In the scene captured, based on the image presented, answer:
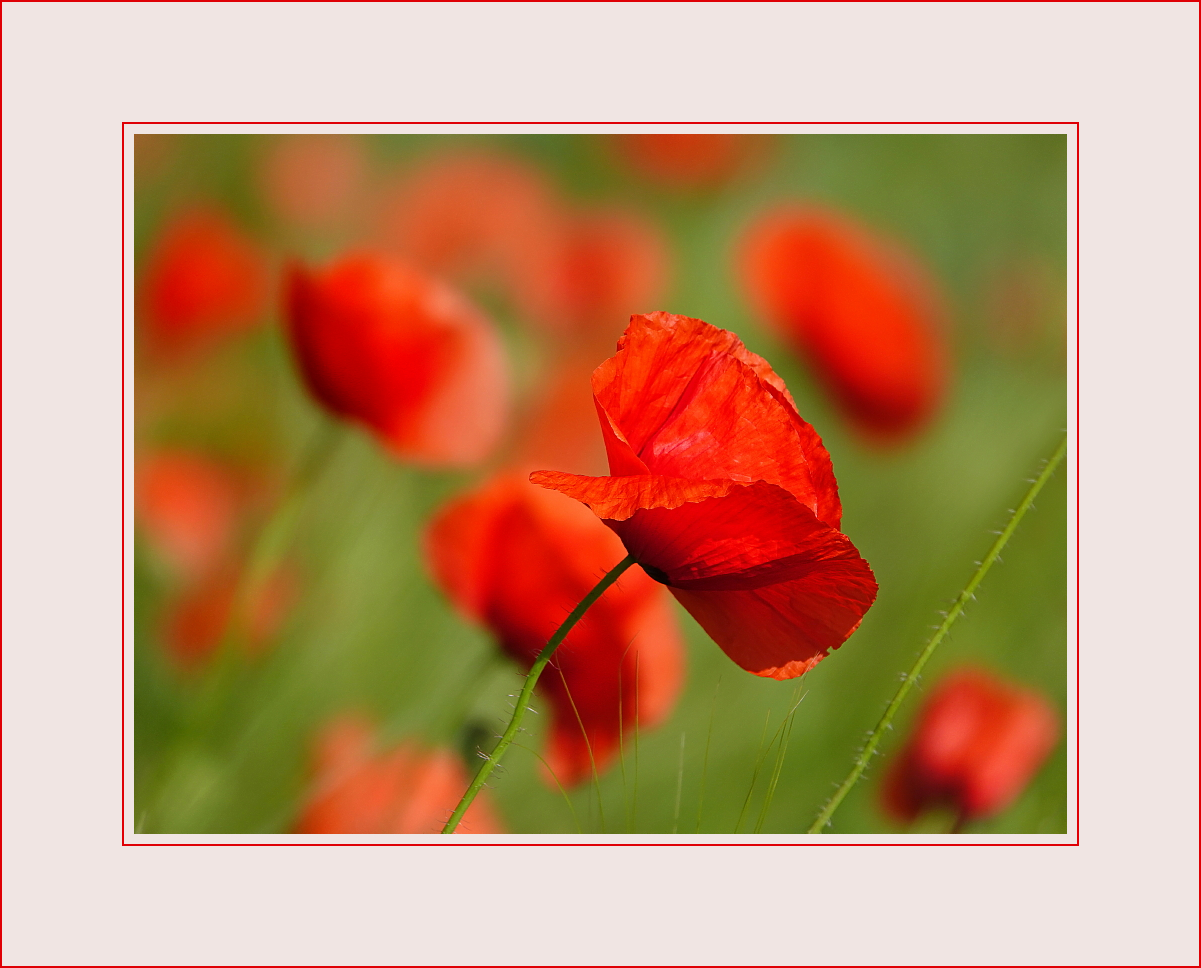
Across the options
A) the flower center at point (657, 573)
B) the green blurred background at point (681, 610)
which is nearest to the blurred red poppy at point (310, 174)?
the green blurred background at point (681, 610)

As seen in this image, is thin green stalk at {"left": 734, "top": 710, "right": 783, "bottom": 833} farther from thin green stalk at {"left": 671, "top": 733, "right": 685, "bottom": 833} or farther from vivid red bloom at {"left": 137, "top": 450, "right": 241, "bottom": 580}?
vivid red bloom at {"left": 137, "top": 450, "right": 241, "bottom": 580}

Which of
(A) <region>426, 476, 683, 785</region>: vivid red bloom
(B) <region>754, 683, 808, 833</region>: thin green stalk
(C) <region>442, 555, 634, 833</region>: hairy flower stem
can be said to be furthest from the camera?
(B) <region>754, 683, 808, 833</region>: thin green stalk

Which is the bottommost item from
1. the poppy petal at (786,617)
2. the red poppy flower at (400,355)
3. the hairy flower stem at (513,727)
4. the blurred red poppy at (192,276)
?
the hairy flower stem at (513,727)

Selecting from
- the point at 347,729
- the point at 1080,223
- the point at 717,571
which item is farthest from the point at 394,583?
the point at 1080,223

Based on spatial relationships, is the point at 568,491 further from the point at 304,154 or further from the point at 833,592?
the point at 304,154

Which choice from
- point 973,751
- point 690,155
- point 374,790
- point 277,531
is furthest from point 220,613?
point 973,751

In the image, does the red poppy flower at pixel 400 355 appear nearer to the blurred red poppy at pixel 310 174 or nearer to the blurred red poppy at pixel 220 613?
the blurred red poppy at pixel 310 174

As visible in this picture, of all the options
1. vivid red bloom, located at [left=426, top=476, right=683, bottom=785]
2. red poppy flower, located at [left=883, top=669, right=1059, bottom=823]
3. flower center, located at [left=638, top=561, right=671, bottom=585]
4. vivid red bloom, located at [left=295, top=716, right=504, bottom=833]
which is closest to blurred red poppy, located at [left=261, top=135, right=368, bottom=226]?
vivid red bloom, located at [left=426, top=476, right=683, bottom=785]
